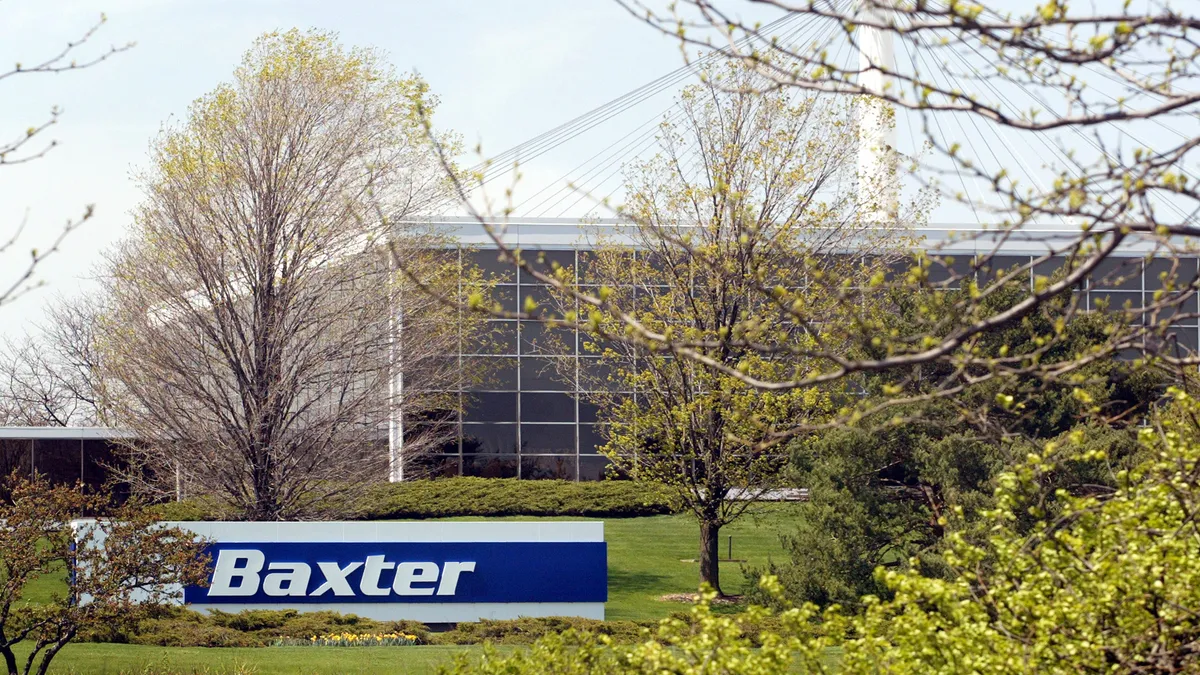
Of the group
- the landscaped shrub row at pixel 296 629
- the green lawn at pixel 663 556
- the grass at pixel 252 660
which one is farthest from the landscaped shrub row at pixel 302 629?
the green lawn at pixel 663 556

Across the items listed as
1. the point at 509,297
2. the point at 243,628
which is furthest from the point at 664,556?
the point at 243,628

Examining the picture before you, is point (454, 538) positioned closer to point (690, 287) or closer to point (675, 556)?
point (690, 287)

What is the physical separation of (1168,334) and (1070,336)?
16.5 metres

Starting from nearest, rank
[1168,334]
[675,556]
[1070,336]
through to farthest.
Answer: [1168,334], [1070,336], [675,556]

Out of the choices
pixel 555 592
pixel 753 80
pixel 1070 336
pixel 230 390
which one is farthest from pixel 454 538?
pixel 1070 336

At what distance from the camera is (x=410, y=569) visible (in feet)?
57.8

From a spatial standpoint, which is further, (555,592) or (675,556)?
(675,556)

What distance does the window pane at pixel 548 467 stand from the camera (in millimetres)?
34344

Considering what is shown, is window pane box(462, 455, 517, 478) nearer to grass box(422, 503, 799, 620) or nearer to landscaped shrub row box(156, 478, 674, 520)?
landscaped shrub row box(156, 478, 674, 520)

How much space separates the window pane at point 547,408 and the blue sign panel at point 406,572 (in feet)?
54.2

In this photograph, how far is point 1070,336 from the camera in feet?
68.8

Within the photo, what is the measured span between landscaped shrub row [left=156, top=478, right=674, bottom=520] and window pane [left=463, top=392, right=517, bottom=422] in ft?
9.47

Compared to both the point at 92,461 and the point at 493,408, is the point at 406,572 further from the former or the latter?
the point at 92,461

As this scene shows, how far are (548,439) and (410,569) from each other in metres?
16.9
